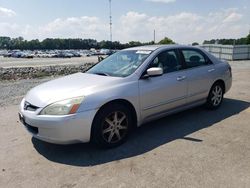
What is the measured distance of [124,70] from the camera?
4.48 m

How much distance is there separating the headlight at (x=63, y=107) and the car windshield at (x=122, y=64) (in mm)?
1012

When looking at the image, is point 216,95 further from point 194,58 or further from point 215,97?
point 194,58

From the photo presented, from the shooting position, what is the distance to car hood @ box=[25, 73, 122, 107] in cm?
378

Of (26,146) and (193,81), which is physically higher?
(193,81)

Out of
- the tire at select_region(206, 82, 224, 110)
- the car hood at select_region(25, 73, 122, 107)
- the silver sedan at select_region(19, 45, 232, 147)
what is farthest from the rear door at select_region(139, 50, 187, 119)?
the tire at select_region(206, 82, 224, 110)

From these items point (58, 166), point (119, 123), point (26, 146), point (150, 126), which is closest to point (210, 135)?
point (150, 126)

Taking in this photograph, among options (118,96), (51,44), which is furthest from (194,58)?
(51,44)

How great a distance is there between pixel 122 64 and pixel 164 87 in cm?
86

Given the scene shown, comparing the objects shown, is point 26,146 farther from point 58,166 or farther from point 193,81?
point 193,81

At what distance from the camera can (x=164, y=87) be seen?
4.57 metres

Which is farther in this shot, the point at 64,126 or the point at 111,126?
the point at 111,126

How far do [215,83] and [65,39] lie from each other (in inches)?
4546

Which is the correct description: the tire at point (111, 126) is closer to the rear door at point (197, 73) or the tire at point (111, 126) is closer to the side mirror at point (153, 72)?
the side mirror at point (153, 72)

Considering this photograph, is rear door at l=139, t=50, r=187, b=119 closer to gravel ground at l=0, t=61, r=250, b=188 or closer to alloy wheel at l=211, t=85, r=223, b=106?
gravel ground at l=0, t=61, r=250, b=188
